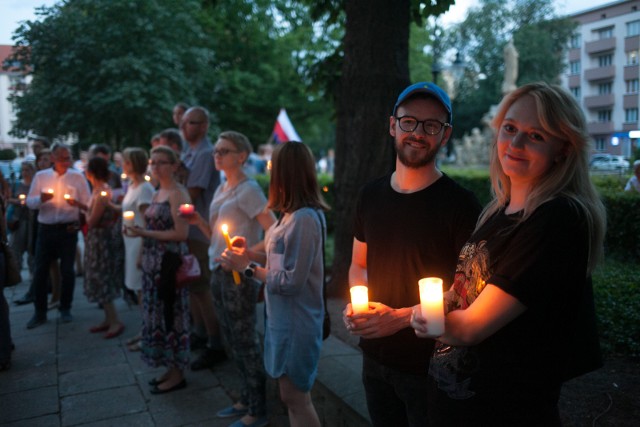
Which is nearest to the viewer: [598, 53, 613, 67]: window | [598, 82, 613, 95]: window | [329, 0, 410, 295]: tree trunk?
[329, 0, 410, 295]: tree trunk

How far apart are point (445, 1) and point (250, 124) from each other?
2350 cm

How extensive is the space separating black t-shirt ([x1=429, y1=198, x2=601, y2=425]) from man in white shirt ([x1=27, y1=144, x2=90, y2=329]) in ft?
18.6

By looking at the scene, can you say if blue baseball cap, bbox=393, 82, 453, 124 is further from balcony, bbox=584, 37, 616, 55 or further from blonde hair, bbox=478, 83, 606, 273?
balcony, bbox=584, 37, 616, 55

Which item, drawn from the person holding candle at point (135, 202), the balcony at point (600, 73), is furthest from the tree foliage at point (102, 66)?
the balcony at point (600, 73)

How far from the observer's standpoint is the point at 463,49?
2168 inches

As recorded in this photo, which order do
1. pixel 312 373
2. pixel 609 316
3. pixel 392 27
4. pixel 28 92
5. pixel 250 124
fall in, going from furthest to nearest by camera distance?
1. pixel 250 124
2. pixel 28 92
3. pixel 392 27
4. pixel 609 316
5. pixel 312 373

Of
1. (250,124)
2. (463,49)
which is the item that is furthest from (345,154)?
(463,49)

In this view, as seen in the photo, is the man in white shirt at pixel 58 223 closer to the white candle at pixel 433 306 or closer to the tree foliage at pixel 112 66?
the white candle at pixel 433 306

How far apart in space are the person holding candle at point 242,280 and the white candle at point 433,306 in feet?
→ 8.03

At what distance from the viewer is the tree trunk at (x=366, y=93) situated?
222 inches

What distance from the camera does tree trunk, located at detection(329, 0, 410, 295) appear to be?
18.5 ft

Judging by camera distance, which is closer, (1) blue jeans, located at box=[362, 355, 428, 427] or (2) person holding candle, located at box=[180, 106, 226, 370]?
(1) blue jeans, located at box=[362, 355, 428, 427]

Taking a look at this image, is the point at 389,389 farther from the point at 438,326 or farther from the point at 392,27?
the point at 392,27

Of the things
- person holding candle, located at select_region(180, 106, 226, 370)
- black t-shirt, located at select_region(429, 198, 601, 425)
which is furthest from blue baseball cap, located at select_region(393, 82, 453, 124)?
person holding candle, located at select_region(180, 106, 226, 370)
